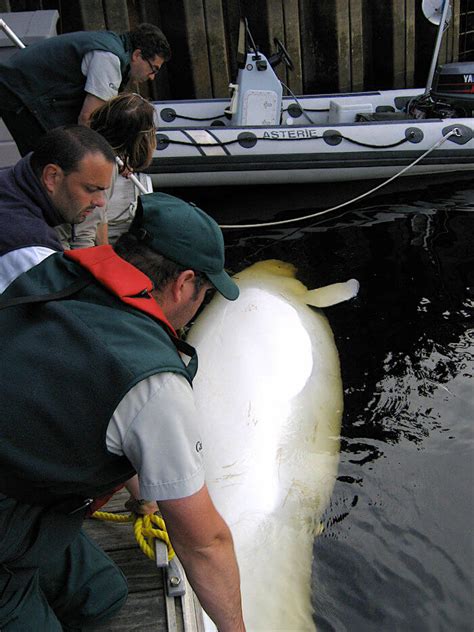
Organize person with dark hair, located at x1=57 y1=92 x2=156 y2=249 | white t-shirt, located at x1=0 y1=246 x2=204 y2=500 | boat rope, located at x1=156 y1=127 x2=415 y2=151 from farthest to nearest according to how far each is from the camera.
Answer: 1. boat rope, located at x1=156 y1=127 x2=415 y2=151
2. person with dark hair, located at x1=57 y1=92 x2=156 y2=249
3. white t-shirt, located at x1=0 y1=246 x2=204 y2=500

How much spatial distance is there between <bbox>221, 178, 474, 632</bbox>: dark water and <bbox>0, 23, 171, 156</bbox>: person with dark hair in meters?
2.33

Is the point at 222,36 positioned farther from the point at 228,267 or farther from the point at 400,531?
the point at 400,531

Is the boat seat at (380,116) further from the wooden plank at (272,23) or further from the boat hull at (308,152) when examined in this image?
the wooden plank at (272,23)

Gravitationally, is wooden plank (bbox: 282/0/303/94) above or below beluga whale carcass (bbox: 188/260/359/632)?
above

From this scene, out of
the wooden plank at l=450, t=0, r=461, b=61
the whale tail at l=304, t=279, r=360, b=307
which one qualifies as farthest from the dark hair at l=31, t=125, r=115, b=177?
the wooden plank at l=450, t=0, r=461, b=61

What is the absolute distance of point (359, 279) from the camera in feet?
21.0

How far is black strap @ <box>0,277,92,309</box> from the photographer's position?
1703mm

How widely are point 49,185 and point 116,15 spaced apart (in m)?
7.82

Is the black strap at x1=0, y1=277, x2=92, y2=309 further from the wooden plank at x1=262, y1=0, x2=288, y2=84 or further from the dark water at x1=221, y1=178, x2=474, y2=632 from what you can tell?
the wooden plank at x1=262, y1=0, x2=288, y2=84

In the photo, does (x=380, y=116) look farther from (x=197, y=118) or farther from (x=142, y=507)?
(x=142, y=507)

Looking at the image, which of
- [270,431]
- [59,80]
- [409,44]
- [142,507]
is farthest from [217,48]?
[142,507]

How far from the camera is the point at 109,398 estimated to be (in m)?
1.59

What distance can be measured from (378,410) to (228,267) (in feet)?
8.41

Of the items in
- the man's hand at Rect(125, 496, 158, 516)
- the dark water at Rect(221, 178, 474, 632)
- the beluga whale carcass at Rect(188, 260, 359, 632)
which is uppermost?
the man's hand at Rect(125, 496, 158, 516)
